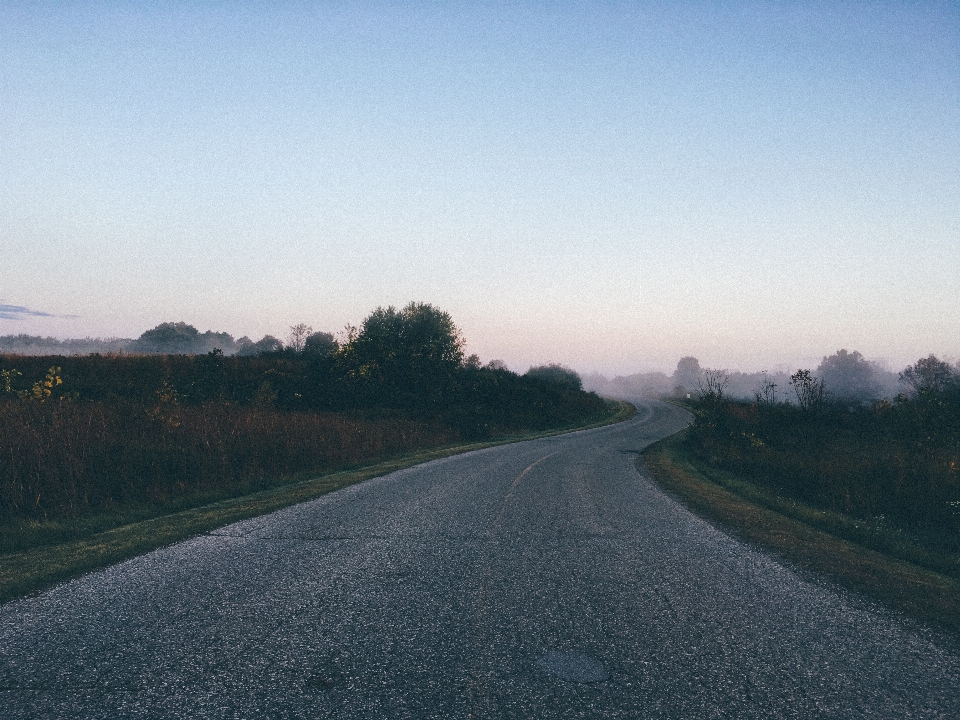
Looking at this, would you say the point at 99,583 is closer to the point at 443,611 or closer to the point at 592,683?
the point at 443,611

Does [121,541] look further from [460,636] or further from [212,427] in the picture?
[212,427]

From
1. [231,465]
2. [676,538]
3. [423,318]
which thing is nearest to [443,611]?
[676,538]

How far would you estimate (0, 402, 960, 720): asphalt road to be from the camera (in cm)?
386

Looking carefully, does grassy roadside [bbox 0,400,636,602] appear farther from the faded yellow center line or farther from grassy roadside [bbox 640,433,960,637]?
grassy roadside [bbox 640,433,960,637]

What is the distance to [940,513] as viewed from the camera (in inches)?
440

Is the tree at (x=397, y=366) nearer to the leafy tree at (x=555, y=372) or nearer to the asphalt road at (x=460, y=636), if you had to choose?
the asphalt road at (x=460, y=636)

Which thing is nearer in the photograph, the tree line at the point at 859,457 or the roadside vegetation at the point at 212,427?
the roadside vegetation at the point at 212,427

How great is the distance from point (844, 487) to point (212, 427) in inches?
675

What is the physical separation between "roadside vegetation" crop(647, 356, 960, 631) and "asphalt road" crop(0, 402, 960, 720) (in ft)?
4.32

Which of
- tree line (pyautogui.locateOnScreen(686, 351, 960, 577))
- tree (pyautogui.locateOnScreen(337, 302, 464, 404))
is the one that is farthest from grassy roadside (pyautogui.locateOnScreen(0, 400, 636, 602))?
tree (pyautogui.locateOnScreen(337, 302, 464, 404))

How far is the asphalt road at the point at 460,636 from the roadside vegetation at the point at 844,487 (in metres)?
1.32

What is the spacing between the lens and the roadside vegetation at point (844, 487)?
24.5ft

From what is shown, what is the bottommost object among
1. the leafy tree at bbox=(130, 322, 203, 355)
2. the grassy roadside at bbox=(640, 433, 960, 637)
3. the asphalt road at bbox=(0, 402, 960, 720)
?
the grassy roadside at bbox=(640, 433, 960, 637)

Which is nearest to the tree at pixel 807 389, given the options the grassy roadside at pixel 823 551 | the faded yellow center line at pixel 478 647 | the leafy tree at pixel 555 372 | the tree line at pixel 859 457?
the tree line at pixel 859 457
